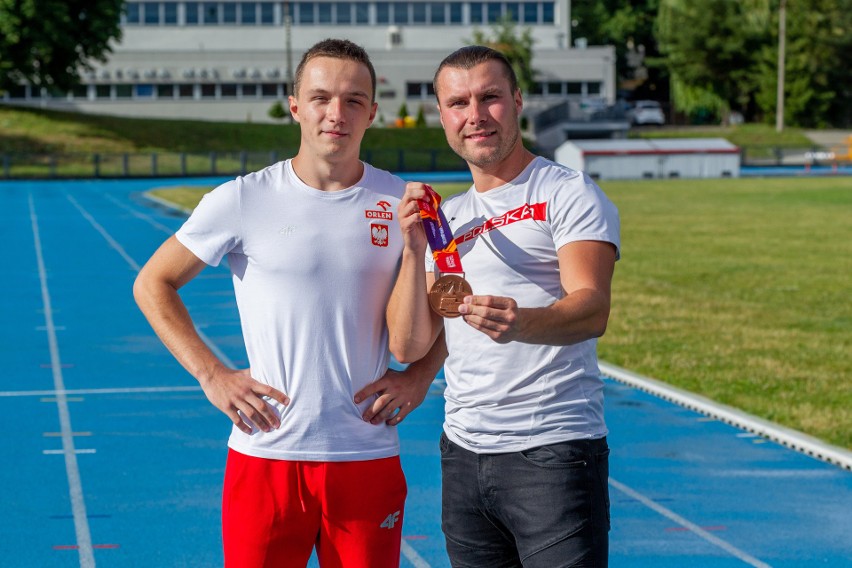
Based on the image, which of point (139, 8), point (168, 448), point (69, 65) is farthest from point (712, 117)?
point (168, 448)

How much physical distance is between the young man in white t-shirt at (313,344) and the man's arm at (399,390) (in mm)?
25

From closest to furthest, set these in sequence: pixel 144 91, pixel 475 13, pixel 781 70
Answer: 1. pixel 781 70
2. pixel 144 91
3. pixel 475 13

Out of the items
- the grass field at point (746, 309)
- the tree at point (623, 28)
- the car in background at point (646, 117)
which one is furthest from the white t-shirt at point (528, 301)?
the tree at point (623, 28)

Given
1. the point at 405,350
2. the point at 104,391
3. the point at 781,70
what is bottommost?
the point at 104,391

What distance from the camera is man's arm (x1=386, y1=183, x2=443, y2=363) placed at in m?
3.62

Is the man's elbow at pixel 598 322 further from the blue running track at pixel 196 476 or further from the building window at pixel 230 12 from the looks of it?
the building window at pixel 230 12

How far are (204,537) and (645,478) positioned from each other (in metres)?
2.73

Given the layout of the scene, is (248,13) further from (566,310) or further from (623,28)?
(566,310)

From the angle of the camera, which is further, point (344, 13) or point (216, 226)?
point (344, 13)

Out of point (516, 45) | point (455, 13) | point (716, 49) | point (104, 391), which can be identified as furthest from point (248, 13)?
point (104, 391)

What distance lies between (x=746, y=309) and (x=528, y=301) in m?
13.3

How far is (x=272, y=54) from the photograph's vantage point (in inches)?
3314

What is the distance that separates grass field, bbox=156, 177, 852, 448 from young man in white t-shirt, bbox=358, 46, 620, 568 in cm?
586

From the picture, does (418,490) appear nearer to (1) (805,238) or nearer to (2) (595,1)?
(1) (805,238)
